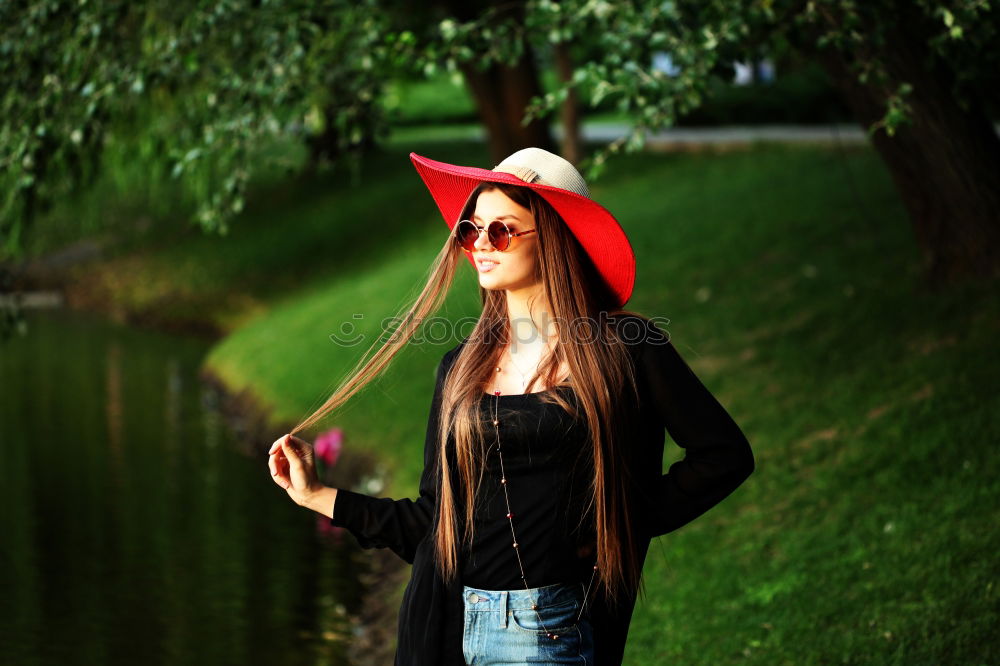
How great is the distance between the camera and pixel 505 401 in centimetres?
334

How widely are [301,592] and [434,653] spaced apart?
6.03 meters

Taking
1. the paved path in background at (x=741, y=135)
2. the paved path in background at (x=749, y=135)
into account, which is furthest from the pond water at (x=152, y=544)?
the paved path in background at (x=749, y=135)

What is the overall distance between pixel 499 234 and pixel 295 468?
821 millimetres

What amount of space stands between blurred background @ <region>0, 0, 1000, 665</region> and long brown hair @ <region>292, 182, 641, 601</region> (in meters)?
0.47

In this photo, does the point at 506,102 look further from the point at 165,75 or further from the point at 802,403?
the point at 165,75

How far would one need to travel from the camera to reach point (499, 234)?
339 centimetres

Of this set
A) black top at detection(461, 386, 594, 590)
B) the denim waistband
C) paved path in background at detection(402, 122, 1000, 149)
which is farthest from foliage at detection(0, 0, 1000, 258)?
paved path in background at detection(402, 122, 1000, 149)

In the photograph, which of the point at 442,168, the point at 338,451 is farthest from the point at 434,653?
the point at 338,451

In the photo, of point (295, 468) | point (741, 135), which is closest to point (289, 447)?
point (295, 468)

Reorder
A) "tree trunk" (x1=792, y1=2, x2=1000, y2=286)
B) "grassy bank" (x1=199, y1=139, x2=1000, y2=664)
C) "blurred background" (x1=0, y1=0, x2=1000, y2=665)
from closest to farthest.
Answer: "grassy bank" (x1=199, y1=139, x2=1000, y2=664)
"blurred background" (x1=0, y1=0, x2=1000, y2=665)
"tree trunk" (x1=792, y1=2, x2=1000, y2=286)

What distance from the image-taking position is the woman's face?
3.41m

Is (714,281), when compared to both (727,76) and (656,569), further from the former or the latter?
(727,76)

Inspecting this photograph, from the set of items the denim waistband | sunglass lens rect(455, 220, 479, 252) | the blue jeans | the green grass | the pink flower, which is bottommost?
the pink flower

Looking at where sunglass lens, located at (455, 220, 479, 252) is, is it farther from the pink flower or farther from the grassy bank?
the pink flower
